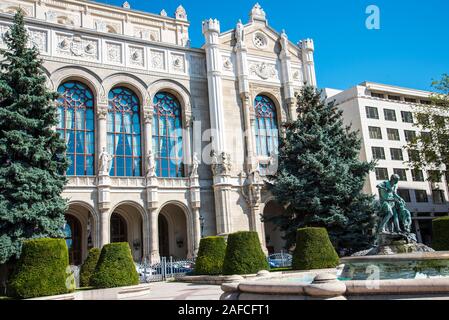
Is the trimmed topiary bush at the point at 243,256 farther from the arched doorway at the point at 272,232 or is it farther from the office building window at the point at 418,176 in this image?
the office building window at the point at 418,176

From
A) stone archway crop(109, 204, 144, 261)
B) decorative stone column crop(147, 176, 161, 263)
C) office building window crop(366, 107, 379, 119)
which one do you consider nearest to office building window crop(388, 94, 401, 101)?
office building window crop(366, 107, 379, 119)

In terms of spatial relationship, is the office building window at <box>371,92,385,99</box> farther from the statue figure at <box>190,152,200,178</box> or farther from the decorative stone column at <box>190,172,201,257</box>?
the decorative stone column at <box>190,172,201,257</box>

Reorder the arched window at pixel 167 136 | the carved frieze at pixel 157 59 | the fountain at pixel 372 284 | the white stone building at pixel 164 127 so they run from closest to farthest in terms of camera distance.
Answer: the fountain at pixel 372 284 < the white stone building at pixel 164 127 < the arched window at pixel 167 136 < the carved frieze at pixel 157 59

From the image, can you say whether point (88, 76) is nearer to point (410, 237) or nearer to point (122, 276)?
point (122, 276)

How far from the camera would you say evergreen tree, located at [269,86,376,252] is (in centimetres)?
2816

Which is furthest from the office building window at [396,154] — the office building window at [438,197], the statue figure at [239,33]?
the statue figure at [239,33]

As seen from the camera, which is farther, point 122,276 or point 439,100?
point 439,100

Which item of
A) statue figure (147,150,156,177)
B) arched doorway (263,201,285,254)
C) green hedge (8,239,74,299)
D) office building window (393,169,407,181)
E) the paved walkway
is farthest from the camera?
office building window (393,169,407,181)

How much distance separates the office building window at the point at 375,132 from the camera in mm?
48366

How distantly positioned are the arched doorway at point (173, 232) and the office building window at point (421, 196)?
2828cm

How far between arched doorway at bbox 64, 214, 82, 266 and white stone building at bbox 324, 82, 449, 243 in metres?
29.8

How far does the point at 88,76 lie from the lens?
3281cm
